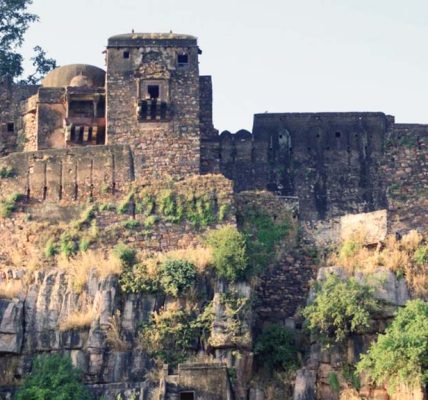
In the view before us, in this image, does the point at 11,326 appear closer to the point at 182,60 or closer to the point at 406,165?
the point at 182,60

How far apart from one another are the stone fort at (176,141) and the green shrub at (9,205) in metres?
0.27

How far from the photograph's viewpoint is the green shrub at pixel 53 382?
30375mm

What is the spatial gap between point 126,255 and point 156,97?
544 centimetres

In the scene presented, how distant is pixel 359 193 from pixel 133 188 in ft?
20.9

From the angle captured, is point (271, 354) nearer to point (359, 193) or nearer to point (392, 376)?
point (392, 376)

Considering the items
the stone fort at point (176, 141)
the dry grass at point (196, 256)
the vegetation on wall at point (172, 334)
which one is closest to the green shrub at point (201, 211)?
the dry grass at point (196, 256)

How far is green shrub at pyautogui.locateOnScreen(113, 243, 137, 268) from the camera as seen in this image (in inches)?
1332

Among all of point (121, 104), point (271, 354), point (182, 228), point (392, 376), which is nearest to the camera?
point (392, 376)

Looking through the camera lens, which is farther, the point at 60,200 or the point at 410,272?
the point at 60,200

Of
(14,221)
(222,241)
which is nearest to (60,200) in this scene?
(14,221)

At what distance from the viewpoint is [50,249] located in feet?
115

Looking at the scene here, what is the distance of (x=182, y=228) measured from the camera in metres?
35.6

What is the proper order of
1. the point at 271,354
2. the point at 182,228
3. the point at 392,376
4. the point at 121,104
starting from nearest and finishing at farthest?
the point at 392,376 → the point at 271,354 → the point at 182,228 → the point at 121,104

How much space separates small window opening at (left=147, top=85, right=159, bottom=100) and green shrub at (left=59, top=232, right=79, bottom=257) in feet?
14.9
